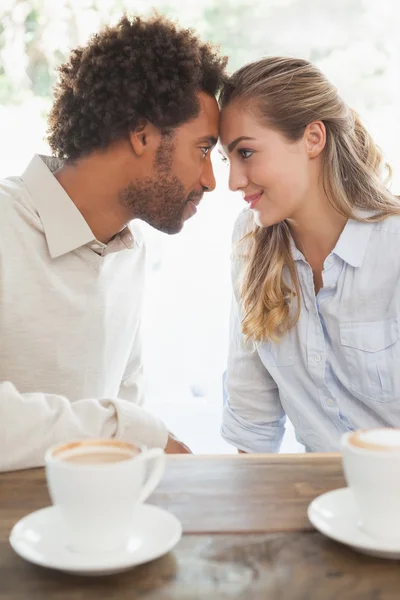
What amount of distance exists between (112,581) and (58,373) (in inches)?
35.9

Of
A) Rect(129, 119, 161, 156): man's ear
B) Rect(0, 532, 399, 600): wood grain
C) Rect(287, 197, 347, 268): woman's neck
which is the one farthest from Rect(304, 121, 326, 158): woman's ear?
Rect(0, 532, 399, 600): wood grain

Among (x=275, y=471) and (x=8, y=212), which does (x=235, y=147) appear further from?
(x=275, y=471)

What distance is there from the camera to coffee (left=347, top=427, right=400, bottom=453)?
31.1 inches

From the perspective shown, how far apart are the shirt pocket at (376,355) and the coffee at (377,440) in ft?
2.90

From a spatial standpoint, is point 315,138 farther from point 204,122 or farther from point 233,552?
point 233,552

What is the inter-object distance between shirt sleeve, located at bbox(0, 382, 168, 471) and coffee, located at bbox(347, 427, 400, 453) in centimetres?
49

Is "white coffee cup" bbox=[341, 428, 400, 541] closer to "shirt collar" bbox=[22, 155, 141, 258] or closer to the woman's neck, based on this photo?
"shirt collar" bbox=[22, 155, 141, 258]

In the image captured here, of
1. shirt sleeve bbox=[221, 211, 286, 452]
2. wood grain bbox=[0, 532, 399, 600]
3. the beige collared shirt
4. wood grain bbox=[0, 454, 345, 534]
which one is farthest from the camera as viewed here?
shirt sleeve bbox=[221, 211, 286, 452]

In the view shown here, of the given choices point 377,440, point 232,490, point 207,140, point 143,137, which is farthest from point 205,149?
point 377,440

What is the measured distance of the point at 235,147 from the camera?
1.83m

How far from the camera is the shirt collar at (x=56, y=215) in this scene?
5.26 feet

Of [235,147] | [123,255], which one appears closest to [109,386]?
[123,255]

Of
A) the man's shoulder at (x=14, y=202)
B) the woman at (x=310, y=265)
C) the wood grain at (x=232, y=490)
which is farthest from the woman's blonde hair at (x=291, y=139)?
the wood grain at (x=232, y=490)

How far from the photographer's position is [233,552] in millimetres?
819
